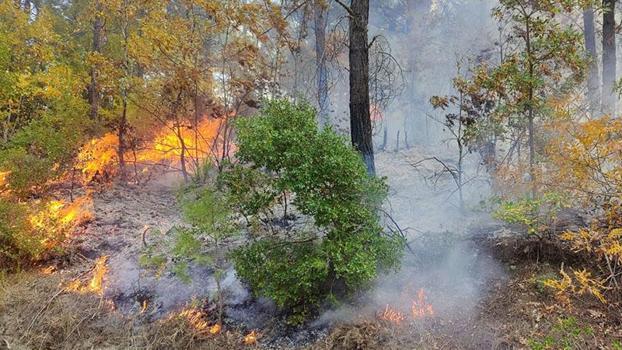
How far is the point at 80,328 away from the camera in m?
5.86

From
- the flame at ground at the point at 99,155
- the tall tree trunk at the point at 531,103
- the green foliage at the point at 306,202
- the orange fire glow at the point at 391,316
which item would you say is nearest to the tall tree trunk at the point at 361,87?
the green foliage at the point at 306,202

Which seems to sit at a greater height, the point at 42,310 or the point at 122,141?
the point at 122,141

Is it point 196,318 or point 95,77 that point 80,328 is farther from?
point 95,77

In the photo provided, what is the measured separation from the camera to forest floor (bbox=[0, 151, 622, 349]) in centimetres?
509

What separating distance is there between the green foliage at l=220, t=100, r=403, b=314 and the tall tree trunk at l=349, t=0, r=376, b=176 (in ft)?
3.95

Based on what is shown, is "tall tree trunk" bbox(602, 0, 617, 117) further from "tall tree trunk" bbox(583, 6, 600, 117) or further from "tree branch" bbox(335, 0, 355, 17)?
"tree branch" bbox(335, 0, 355, 17)

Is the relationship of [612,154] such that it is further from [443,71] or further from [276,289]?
[443,71]

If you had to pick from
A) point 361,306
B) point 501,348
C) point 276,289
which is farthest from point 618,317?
point 276,289

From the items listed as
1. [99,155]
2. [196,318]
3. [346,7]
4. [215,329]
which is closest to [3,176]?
[99,155]

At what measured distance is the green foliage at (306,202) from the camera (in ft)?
16.8

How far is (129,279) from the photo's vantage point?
7.23m

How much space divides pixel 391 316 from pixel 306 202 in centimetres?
220

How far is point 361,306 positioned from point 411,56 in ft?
64.6

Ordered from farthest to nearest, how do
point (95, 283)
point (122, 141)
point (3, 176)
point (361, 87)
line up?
point (122, 141), point (3, 176), point (95, 283), point (361, 87)
